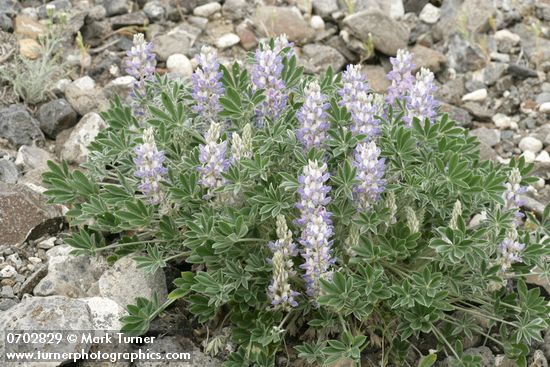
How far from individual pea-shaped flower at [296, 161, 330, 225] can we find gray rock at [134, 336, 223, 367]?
83 cm

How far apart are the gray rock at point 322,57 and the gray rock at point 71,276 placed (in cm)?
267

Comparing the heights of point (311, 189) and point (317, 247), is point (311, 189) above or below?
above

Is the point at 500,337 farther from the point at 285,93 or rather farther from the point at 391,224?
the point at 285,93

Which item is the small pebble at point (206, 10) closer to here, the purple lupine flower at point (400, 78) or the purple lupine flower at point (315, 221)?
the purple lupine flower at point (400, 78)

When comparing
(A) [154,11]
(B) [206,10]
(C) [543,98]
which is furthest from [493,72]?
(A) [154,11]

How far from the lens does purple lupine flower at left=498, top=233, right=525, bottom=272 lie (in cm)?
386

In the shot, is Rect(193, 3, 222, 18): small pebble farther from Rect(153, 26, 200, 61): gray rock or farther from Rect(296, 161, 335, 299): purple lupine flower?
Rect(296, 161, 335, 299): purple lupine flower

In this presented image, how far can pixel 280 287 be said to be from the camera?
359 cm

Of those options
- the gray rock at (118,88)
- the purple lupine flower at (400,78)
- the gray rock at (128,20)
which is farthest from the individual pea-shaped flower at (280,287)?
the gray rock at (128,20)

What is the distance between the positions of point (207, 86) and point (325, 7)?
9.50 feet

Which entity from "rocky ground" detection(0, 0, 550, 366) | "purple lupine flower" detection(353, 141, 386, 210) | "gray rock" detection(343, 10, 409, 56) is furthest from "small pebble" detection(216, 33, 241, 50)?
"purple lupine flower" detection(353, 141, 386, 210)

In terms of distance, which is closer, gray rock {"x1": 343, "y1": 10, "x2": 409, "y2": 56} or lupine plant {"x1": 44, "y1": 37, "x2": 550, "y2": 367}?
lupine plant {"x1": 44, "y1": 37, "x2": 550, "y2": 367}

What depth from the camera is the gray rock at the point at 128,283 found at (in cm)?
398

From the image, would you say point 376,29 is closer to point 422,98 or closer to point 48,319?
point 422,98
